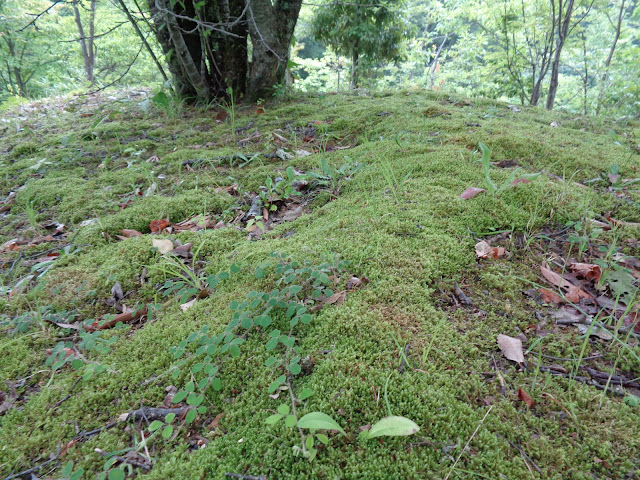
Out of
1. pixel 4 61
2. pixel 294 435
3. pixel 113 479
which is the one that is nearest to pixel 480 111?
pixel 294 435

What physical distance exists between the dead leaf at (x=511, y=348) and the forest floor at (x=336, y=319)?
15 millimetres

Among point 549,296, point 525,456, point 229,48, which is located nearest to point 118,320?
point 525,456

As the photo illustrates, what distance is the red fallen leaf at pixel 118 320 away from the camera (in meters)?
1.65

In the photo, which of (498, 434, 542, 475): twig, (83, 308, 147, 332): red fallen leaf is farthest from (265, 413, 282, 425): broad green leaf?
(83, 308, 147, 332): red fallen leaf

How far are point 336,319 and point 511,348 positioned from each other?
2.27 feet

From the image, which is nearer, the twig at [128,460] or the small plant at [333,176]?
the twig at [128,460]

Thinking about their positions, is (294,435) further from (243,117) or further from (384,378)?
(243,117)

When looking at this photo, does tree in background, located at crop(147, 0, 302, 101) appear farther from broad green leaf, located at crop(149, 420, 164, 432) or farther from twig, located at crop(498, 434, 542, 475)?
twig, located at crop(498, 434, 542, 475)

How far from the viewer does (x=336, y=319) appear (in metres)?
1.38

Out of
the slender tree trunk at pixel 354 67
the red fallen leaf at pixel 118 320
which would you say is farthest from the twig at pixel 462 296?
the slender tree trunk at pixel 354 67

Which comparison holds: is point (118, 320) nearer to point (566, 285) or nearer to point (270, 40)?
point (566, 285)

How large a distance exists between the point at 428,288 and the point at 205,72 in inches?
177

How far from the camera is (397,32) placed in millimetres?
7578

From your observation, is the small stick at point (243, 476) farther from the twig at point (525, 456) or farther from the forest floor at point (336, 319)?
the twig at point (525, 456)
